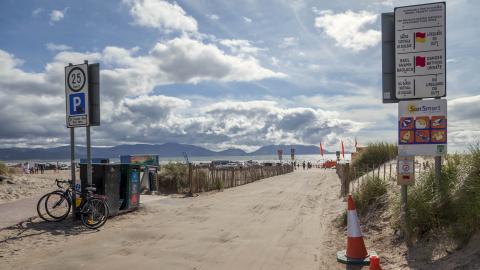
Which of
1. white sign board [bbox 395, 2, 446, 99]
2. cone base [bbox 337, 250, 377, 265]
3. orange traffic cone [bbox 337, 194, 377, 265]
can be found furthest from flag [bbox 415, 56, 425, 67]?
cone base [bbox 337, 250, 377, 265]

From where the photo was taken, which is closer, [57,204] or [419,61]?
[419,61]

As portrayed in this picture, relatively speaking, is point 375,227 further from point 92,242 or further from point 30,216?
point 30,216

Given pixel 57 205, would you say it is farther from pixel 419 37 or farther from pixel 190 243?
pixel 419 37

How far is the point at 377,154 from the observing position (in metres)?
25.5

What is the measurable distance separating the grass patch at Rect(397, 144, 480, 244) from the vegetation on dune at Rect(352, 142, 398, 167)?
1798 centimetres

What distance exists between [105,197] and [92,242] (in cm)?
233

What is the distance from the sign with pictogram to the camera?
7078 mm

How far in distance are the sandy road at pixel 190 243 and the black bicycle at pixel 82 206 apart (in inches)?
13.4

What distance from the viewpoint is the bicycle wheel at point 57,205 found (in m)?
10.4

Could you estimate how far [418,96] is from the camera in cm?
746

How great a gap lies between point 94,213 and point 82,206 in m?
0.34

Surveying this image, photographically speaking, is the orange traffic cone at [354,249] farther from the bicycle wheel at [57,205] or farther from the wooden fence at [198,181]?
the wooden fence at [198,181]

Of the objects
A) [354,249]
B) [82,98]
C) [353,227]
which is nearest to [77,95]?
[82,98]

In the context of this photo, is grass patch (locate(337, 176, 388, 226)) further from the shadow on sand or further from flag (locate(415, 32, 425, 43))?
the shadow on sand
